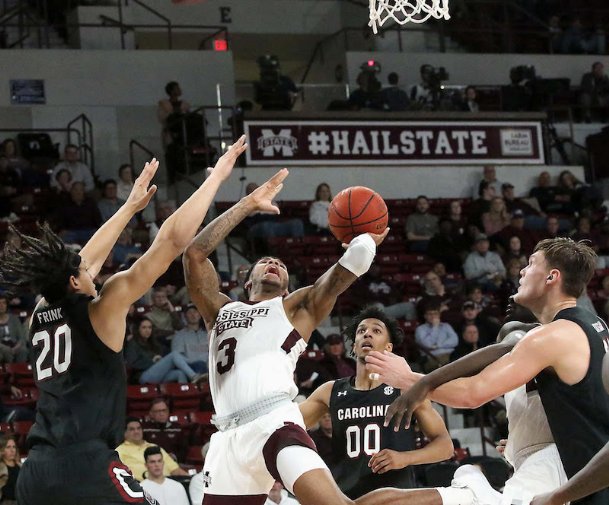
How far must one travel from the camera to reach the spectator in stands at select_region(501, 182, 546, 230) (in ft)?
61.8

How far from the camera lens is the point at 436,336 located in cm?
1494

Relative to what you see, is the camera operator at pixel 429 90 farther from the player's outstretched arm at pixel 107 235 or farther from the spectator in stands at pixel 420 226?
the player's outstretched arm at pixel 107 235

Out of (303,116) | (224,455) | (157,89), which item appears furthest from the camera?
(157,89)

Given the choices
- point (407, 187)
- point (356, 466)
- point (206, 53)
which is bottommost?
point (356, 466)

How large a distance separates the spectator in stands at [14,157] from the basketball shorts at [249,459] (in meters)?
11.8

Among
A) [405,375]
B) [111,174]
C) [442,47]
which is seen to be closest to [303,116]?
[111,174]

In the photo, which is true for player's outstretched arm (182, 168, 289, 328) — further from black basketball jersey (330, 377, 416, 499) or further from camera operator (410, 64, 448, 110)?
camera operator (410, 64, 448, 110)

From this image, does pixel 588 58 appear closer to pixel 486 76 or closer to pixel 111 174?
pixel 486 76

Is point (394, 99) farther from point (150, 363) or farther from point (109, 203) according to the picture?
point (150, 363)

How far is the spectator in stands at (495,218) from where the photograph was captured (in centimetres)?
1838

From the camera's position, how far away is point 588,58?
952 inches

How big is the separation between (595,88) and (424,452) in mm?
16511

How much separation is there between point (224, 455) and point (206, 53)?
15.6 m

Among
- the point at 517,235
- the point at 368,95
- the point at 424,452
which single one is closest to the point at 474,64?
the point at 368,95
